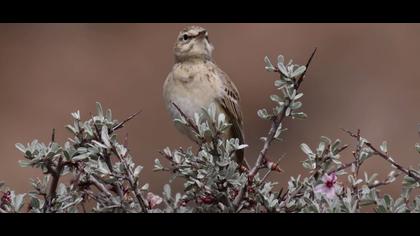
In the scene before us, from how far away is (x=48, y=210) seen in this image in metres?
2.71

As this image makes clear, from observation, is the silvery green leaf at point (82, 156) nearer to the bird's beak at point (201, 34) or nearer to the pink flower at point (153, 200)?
the pink flower at point (153, 200)

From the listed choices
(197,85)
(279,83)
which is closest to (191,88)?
(197,85)

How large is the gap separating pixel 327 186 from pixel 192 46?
9.59 ft

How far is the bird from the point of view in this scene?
521 cm

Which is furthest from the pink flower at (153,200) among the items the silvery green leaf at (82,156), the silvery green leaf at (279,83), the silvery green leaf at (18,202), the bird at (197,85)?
the bird at (197,85)

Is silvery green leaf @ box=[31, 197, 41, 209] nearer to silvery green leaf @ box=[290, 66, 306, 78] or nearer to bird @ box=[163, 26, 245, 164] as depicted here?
silvery green leaf @ box=[290, 66, 306, 78]

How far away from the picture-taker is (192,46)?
18.3 feet

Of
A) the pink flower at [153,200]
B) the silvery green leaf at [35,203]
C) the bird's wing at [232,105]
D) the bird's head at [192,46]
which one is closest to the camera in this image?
the silvery green leaf at [35,203]

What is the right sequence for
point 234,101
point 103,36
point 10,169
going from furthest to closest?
point 103,36 < point 10,169 < point 234,101

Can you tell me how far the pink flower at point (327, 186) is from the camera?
9.03 ft

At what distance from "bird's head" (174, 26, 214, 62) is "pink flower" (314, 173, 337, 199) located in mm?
2835

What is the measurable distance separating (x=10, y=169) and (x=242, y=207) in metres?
7.13

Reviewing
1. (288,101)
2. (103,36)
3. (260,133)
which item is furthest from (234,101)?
(103,36)

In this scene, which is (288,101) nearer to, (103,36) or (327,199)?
(327,199)
